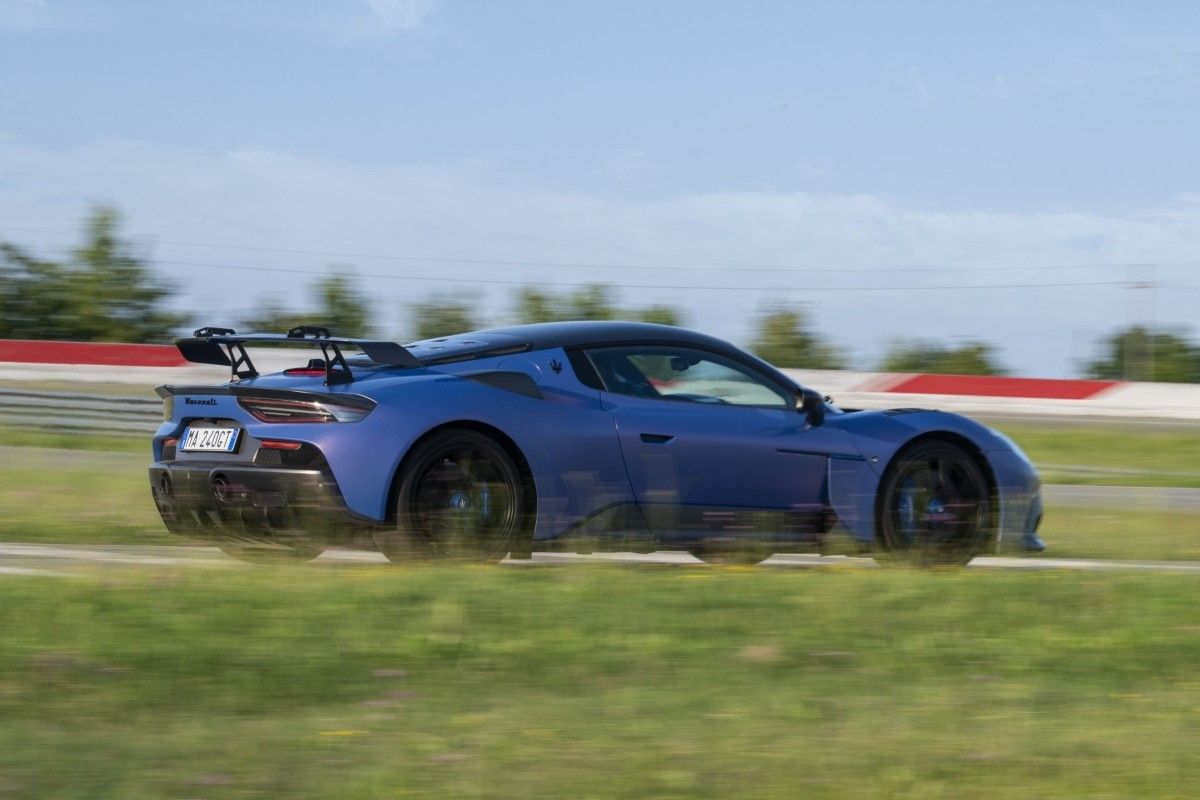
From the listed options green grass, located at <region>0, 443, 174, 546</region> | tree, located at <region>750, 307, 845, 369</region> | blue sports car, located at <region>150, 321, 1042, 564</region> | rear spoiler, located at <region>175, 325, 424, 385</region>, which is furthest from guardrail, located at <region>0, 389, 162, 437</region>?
tree, located at <region>750, 307, 845, 369</region>

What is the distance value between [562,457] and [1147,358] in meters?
22.3

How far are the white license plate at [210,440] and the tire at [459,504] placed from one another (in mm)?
781

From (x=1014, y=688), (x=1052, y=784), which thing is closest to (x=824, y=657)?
(x=1014, y=688)

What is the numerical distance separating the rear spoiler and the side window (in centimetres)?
94

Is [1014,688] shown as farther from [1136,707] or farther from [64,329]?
[64,329]

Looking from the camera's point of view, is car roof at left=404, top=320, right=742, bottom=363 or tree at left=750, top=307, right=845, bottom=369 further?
tree at left=750, top=307, right=845, bottom=369

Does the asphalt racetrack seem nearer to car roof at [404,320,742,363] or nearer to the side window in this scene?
the side window

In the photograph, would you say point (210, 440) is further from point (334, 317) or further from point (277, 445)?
point (334, 317)

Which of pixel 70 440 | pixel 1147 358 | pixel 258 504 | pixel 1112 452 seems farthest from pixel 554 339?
pixel 1147 358

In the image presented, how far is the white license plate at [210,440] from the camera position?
22.4 ft

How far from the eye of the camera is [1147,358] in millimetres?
27000

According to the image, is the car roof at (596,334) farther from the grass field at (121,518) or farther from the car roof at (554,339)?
the grass field at (121,518)

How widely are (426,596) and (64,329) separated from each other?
84.6 ft

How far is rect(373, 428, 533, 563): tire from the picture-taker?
6.72 m
